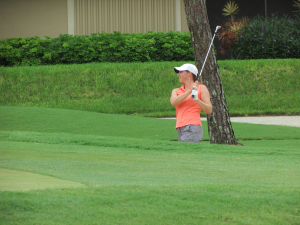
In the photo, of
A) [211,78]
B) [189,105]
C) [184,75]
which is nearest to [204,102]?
[189,105]

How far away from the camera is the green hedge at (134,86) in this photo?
14688mm

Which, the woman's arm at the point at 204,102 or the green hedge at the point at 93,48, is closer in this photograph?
the woman's arm at the point at 204,102

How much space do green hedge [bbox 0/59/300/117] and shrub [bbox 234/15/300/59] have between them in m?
1.23

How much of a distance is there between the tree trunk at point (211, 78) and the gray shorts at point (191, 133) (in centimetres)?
205

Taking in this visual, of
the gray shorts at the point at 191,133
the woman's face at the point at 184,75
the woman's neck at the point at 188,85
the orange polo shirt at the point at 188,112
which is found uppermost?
the woman's face at the point at 184,75

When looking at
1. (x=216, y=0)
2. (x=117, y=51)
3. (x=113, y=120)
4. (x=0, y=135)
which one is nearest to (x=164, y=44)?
(x=117, y=51)

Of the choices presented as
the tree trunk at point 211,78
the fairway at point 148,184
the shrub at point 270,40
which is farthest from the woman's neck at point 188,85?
the shrub at point 270,40

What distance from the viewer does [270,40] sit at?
17250 mm

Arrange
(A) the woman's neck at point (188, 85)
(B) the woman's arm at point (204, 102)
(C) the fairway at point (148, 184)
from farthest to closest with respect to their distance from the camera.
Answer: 1. (A) the woman's neck at point (188, 85)
2. (B) the woman's arm at point (204, 102)
3. (C) the fairway at point (148, 184)

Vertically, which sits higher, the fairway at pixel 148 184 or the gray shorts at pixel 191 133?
the gray shorts at pixel 191 133

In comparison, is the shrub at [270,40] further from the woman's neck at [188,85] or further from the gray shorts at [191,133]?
the gray shorts at [191,133]

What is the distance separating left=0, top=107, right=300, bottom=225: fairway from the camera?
9.71 ft

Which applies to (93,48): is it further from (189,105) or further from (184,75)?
(189,105)

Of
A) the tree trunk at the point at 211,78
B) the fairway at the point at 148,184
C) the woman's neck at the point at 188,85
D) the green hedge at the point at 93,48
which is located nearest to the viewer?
the fairway at the point at 148,184
